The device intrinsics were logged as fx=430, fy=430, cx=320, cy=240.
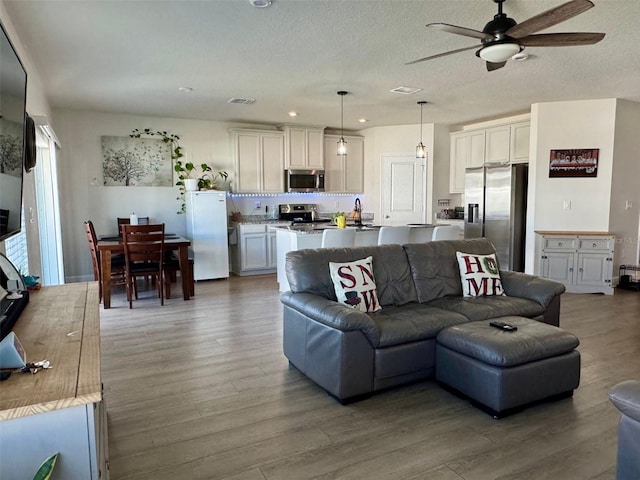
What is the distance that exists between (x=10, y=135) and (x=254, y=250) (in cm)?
526

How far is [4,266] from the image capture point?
2078 millimetres

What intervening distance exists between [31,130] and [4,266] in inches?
65.8

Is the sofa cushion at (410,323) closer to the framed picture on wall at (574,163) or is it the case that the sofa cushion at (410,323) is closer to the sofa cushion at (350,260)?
the sofa cushion at (350,260)

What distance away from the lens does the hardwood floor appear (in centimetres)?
208

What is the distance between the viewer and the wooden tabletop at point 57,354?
1.10 m

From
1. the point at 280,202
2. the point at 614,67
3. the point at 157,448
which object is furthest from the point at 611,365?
the point at 280,202

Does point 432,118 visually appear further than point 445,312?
Yes

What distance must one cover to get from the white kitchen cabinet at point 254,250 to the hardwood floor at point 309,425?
330 centimetres

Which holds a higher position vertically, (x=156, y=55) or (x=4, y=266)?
(x=156, y=55)

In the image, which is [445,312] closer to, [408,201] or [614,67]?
[614,67]

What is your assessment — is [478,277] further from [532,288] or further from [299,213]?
[299,213]

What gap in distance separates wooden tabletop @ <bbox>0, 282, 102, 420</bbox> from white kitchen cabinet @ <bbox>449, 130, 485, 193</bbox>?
6410 millimetres

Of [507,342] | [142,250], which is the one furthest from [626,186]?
[142,250]

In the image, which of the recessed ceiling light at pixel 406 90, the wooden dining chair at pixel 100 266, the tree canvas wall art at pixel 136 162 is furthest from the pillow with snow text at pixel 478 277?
the tree canvas wall art at pixel 136 162
